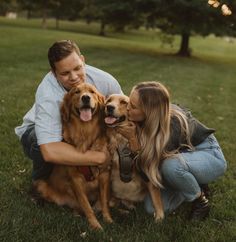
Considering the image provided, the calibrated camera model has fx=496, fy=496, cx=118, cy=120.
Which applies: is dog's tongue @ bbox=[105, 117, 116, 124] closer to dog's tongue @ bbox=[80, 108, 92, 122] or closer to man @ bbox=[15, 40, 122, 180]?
dog's tongue @ bbox=[80, 108, 92, 122]

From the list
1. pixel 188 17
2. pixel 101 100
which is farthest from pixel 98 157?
pixel 188 17

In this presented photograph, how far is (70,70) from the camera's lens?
4.30 meters

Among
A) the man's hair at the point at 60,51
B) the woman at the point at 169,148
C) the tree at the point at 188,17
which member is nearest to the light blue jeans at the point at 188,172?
the woman at the point at 169,148

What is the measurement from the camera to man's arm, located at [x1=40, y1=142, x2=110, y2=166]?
14.0 ft

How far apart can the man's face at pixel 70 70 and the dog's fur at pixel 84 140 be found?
13cm

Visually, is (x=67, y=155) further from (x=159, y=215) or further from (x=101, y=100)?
(x=159, y=215)

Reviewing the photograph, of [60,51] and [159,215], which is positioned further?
[159,215]

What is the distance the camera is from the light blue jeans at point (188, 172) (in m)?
4.35

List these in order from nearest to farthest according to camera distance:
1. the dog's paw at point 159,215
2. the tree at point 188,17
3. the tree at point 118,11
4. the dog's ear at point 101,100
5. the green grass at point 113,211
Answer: the green grass at point 113,211 → the dog's ear at point 101,100 → the dog's paw at point 159,215 → the tree at point 188,17 → the tree at point 118,11

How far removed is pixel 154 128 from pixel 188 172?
1.68 feet

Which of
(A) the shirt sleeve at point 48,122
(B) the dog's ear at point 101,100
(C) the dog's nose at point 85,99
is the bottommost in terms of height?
(A) the shirt sleeve at point 48,122

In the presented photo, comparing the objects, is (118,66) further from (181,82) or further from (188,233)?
(188,233)

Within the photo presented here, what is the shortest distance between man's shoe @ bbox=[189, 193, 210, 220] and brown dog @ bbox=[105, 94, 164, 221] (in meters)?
0.30

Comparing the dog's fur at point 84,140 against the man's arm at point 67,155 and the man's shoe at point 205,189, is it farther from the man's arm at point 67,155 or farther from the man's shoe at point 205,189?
the man's shoe at point 205,189
